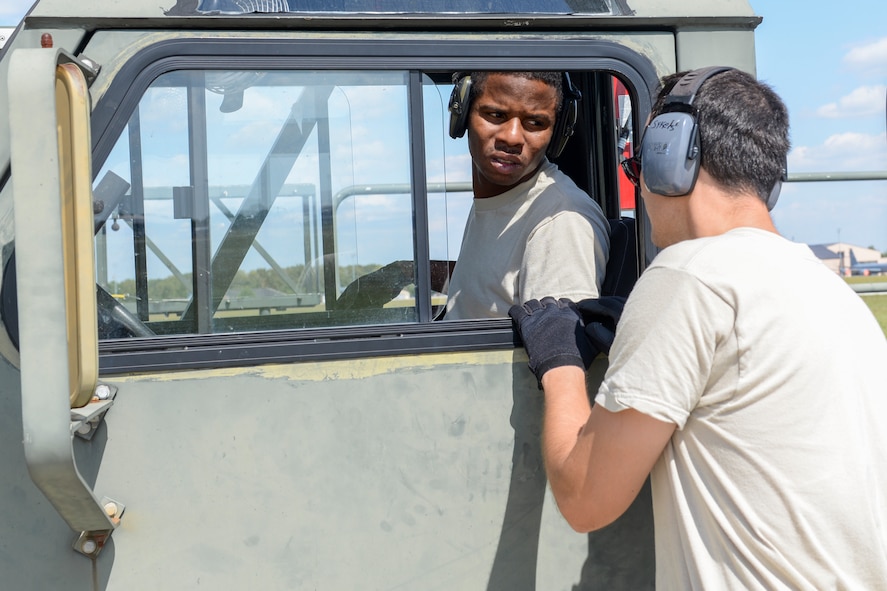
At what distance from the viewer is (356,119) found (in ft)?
6.22

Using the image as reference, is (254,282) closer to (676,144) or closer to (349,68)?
(349,68)

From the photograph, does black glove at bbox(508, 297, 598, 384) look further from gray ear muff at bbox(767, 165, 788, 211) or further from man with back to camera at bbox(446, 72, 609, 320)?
gray ear muff at bbox(767, 165, 788, 211)

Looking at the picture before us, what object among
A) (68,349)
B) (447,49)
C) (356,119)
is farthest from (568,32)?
(68,349)

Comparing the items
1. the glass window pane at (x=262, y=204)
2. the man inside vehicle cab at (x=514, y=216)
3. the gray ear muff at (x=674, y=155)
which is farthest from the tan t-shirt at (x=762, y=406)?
the glass window pane at (x=262, y=204)

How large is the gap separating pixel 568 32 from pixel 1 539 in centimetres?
159

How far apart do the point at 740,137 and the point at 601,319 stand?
0.48 meters

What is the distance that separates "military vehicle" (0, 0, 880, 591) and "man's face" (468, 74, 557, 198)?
188 millimetres

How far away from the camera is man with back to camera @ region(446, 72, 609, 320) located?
6.59 feet

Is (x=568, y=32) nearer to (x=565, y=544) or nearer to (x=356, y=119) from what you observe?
(x=356, y=119)

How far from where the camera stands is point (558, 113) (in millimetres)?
2184

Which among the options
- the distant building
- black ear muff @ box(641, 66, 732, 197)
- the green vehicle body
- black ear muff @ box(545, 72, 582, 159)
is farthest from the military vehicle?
the distant building

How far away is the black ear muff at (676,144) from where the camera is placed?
153 centimetres

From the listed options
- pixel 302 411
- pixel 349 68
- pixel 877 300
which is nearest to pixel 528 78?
pixel 349 68

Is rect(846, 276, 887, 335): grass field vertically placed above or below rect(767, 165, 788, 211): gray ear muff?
below
